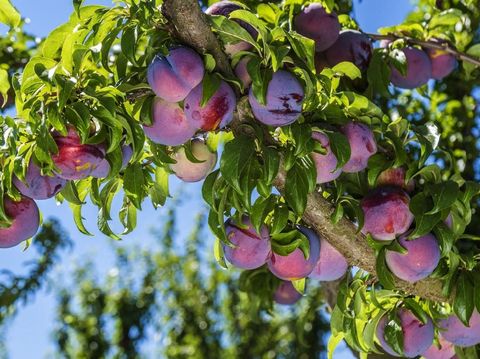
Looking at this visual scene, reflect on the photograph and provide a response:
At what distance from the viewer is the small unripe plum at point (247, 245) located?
1165 mm

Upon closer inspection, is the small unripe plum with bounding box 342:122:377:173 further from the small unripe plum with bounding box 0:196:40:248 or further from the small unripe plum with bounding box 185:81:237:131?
the small unripe plum with bounding box 0:196:40:248

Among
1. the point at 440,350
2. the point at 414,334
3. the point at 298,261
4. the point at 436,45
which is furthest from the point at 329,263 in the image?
the point at 436,45

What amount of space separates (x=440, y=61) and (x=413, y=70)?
5.6 inches

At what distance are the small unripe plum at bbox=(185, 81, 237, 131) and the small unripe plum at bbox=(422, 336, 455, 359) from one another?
26.9 inches

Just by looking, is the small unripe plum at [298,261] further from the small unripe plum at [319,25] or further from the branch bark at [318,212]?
the small unripe plum at [319,25]

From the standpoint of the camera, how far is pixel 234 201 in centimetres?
110

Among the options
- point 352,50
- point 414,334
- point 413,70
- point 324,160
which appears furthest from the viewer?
point 413,70

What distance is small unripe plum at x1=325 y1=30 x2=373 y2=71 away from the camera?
1.40 meters

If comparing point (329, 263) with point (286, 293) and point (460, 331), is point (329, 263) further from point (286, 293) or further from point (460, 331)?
point (286, 293)

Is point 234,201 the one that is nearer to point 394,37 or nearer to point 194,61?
point 194,61

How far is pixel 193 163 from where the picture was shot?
3.95 feet

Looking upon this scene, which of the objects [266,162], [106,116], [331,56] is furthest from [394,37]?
[106,116]

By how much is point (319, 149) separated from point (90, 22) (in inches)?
14.6

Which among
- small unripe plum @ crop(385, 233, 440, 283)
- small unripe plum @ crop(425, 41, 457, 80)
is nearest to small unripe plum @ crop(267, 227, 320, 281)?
small unripe plum @ crop(385, 233, 440, 283)
